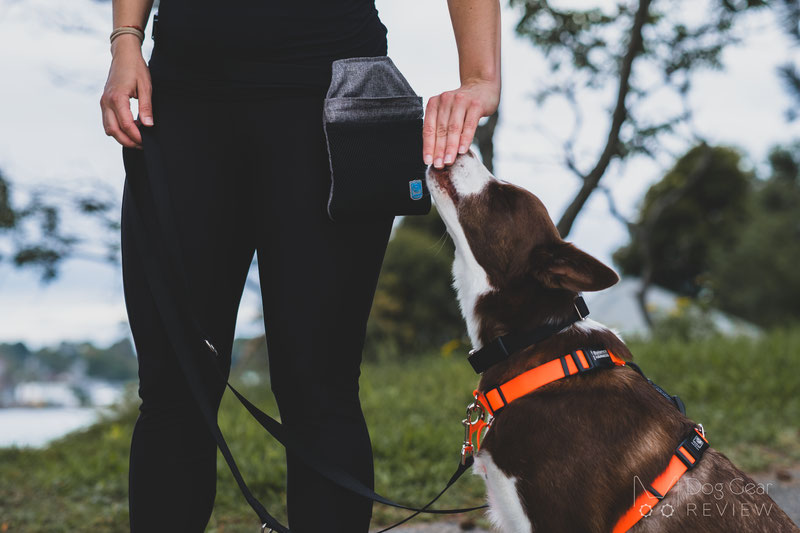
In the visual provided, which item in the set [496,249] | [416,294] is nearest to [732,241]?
[416,294]

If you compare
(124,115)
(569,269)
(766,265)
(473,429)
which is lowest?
(766,265)

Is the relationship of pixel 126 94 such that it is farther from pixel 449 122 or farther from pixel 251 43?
pixel 449 122

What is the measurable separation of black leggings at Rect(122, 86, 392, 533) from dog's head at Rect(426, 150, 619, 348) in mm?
571

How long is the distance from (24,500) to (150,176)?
10.5ft

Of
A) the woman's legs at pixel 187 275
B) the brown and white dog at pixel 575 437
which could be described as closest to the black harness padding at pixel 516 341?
the brown and white dog at pixel 575 437

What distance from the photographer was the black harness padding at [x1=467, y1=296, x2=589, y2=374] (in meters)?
2.13

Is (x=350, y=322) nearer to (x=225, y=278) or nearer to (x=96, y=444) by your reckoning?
(x=225, y=278)

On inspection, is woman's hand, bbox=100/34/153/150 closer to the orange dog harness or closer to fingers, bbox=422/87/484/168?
fingers, bbox=422/87/484/168

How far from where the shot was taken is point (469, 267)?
2.36 meters

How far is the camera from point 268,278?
1790 mm

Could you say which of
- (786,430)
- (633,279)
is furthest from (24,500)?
(633,279)

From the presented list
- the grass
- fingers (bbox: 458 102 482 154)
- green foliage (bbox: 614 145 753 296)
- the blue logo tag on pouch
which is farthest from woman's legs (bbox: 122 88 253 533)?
green foliage (bbox: 614 145 753 296)

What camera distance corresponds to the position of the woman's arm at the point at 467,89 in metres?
1.83

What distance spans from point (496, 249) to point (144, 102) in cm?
115
